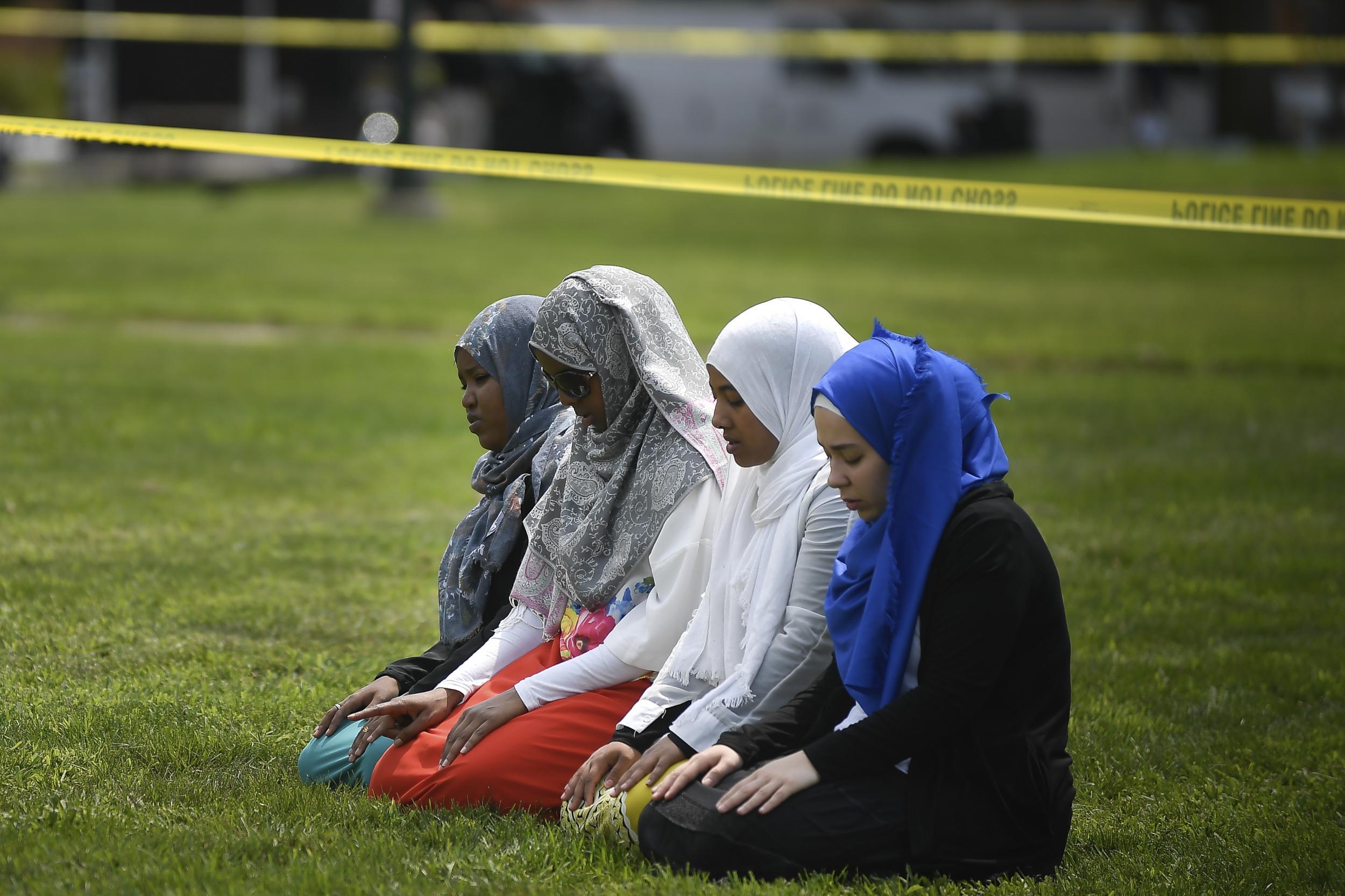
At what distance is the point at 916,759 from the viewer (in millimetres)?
3443

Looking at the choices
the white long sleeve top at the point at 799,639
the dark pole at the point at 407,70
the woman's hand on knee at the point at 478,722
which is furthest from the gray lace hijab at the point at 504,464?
the dark pole at the point at 407,70

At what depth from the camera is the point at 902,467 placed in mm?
3342

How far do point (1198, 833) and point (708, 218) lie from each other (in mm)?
17745

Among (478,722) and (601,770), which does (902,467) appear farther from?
(478,722)

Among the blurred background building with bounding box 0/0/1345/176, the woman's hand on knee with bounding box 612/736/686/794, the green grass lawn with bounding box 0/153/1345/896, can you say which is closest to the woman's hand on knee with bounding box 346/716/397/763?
the green grass lawn with bounding box 0/153/1345/896

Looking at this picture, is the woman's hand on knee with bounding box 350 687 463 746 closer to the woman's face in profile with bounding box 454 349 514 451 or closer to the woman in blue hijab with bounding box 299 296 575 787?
the woman in blue hijab with bounding box 299 296 575 787

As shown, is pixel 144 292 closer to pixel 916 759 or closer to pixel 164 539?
pixel 164 539

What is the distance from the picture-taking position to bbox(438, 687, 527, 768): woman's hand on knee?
3.95 metres

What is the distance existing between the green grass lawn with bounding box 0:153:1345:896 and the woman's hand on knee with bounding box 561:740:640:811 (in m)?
0.11

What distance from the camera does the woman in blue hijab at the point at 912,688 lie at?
131 inches

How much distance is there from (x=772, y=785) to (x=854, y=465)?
0.72 metres

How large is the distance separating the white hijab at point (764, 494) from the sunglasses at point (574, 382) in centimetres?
44

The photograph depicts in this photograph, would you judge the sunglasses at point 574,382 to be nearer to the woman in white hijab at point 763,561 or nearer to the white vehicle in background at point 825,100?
the woman in white hijab at point 763,561

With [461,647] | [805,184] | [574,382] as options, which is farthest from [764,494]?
[805,184]
